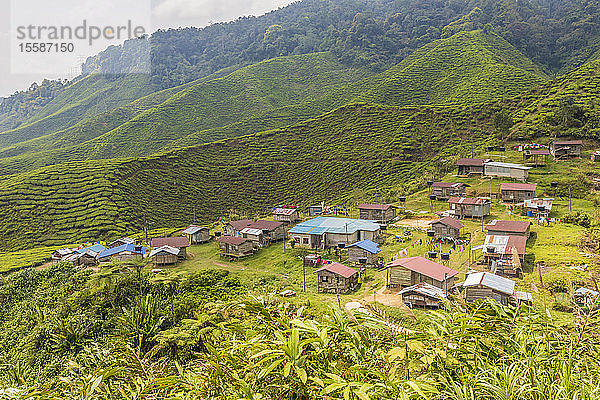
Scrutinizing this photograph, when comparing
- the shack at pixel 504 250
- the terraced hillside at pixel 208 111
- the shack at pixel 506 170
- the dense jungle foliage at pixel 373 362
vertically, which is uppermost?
the terraced hillside at pixel 208 111

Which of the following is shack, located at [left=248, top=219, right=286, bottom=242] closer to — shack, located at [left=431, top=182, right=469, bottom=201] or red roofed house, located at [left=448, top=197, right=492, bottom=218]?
red roofed house, located at [left=448, top=197, right=492, bottom=218]

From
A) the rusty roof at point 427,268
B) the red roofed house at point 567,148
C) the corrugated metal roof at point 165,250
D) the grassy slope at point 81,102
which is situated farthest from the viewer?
the grassy slope at point 81,102

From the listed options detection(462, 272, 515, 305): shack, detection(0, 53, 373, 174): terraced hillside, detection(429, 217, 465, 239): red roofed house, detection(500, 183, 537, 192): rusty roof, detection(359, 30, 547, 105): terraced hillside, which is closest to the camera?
detection(462, 272, 515, 305): shack

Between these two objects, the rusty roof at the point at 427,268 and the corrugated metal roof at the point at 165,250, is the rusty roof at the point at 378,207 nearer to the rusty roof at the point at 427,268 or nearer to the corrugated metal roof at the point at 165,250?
the rusty roof at the point at 427,268

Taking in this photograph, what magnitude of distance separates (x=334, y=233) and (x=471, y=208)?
9.76 m

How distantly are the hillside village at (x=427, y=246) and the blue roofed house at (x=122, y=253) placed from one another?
0.21 ft

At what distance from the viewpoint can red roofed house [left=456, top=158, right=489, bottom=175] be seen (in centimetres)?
3370

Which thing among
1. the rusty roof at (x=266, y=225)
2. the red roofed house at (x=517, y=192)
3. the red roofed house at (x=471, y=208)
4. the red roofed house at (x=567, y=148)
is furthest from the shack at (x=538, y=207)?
the rusty roof at (x=266, y=225)

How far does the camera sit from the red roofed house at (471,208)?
84.5ft

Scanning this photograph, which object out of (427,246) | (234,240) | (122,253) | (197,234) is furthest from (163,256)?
(427,246)

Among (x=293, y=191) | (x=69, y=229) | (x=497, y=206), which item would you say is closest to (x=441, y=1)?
(x=293, y=191)

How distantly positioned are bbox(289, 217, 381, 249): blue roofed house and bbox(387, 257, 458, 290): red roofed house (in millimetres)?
6342

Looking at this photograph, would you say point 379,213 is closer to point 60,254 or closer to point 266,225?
point 266,225

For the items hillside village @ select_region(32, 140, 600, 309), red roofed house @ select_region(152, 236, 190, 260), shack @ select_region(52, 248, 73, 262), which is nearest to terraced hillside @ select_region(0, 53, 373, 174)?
shack @ select_region(52, 248, 73, 262)
